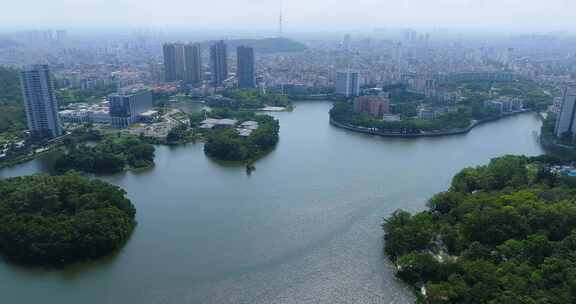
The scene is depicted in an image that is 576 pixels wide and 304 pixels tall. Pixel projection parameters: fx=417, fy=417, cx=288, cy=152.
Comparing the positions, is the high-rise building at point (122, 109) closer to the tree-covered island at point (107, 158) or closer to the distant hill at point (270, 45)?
the tree-covered island at point (107, 158)

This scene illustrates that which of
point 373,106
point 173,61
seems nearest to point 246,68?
point 173,61

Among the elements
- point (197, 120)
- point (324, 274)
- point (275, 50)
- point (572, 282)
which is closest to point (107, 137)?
point (197, 120)

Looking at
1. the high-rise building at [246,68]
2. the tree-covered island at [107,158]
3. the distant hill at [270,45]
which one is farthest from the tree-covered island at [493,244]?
the distant hill at [270,45]

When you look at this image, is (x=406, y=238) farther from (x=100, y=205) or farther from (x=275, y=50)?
(x=275, y=50)

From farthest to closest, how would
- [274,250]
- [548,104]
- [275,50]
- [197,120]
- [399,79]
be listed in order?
[275,50] → [399,79] → [548,104] → [197,120] → [274,250]

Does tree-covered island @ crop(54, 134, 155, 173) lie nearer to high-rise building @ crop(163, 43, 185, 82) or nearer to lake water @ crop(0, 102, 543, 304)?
lake water @ crop(0, 102, 543, 304)

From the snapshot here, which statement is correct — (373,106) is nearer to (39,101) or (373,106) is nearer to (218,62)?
(218,62)
